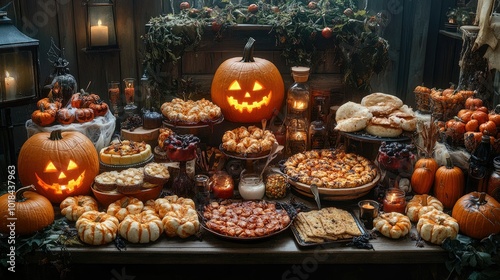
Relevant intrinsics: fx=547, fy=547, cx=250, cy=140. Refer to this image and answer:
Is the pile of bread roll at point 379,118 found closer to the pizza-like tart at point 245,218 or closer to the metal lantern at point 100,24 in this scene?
the pizza-like tart at point 245,218

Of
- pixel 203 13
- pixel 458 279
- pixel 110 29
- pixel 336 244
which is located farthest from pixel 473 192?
pixel 110 29

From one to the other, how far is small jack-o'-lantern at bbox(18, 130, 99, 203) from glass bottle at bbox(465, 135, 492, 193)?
296cm

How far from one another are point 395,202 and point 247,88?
5.52 ft

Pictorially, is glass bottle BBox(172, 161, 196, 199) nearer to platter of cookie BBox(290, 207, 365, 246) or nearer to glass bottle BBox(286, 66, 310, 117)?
platter of cookie BBox(290, 207, 365, 246)

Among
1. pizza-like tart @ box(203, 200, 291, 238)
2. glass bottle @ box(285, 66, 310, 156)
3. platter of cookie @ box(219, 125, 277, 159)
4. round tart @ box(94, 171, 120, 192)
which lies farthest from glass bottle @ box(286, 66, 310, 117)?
round tart @ box(94, 171, 120, 192)

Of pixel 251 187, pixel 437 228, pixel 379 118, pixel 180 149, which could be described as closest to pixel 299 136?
pixel 379 118

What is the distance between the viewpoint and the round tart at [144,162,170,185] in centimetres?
423

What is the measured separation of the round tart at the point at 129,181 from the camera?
4.17 metres

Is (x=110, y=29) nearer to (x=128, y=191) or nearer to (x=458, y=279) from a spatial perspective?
(x=128, y=191)

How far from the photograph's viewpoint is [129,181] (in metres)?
4.22

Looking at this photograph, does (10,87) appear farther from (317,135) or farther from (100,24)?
(317,135)

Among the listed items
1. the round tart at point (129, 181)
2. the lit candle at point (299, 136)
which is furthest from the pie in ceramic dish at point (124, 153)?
the lit candle at point (299, 136)

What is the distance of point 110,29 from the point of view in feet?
19.5

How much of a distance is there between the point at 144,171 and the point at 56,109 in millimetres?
1102
